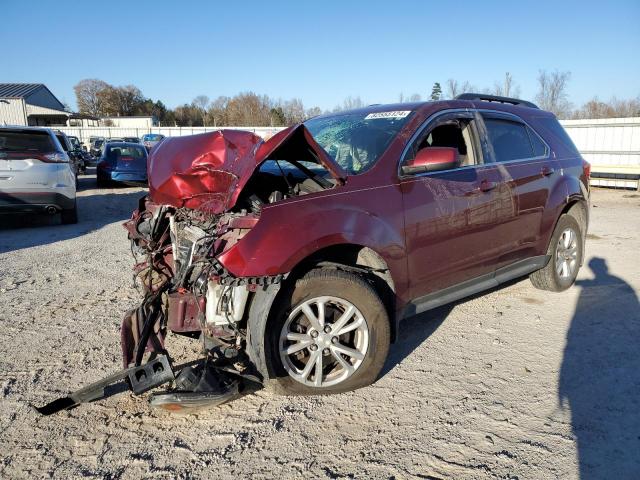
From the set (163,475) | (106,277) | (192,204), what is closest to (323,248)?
(192,204)

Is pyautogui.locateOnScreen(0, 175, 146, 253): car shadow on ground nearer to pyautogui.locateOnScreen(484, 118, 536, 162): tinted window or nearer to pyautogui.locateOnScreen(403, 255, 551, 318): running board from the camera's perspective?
pyautogui.locateOnScreen(403, 255, 551, 318): running board

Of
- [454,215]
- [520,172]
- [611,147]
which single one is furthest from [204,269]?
[611,147]

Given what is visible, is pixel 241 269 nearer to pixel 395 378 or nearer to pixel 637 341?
pixel 395 378

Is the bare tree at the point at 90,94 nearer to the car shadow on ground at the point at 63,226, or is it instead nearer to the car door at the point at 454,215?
the car shadow on ground at the point at 63,226

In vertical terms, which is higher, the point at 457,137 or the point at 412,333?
the point at 457,137

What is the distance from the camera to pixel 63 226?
372 inches

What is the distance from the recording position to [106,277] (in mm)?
5871

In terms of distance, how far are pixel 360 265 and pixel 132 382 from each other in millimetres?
1614

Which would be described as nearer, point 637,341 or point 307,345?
point 307,345

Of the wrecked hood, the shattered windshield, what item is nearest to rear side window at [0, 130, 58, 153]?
the wrecked hood

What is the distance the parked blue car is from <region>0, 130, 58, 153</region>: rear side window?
7114 millimetres

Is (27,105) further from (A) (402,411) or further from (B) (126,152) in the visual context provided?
(A) (402,411)

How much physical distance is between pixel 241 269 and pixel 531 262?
125 inches

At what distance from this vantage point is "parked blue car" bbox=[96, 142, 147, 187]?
52.4ft
